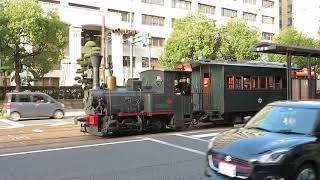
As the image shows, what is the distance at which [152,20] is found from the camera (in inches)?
2356

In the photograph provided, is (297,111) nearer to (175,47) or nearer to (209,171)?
(209,171)

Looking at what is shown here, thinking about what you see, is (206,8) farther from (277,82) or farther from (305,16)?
(277,82)

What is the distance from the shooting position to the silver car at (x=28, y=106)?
2630 centimetres

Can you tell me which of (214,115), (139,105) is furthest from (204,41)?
(139,105)

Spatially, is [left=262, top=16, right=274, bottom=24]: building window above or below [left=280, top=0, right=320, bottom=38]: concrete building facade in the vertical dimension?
below

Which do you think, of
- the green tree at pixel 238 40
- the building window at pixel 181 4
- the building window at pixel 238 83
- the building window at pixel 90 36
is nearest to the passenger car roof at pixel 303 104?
the building window at pixel 238 83

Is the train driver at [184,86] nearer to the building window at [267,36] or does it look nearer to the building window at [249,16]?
the building window at [249,16]

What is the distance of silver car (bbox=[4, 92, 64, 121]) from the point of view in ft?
86.3

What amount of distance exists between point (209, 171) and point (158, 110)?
404 inches

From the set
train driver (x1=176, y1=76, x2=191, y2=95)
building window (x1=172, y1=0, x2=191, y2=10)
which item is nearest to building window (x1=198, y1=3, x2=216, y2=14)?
building window (x1=172, y1=0, x2=191, y2=10)

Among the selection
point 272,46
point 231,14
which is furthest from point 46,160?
point 231,14

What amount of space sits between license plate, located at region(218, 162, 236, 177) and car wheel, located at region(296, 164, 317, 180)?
36.9 inches

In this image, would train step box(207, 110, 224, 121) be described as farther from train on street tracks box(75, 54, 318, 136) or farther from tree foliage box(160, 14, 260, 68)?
tree foliage box(160, 14, 260, 68)

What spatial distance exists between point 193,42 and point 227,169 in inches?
1385
